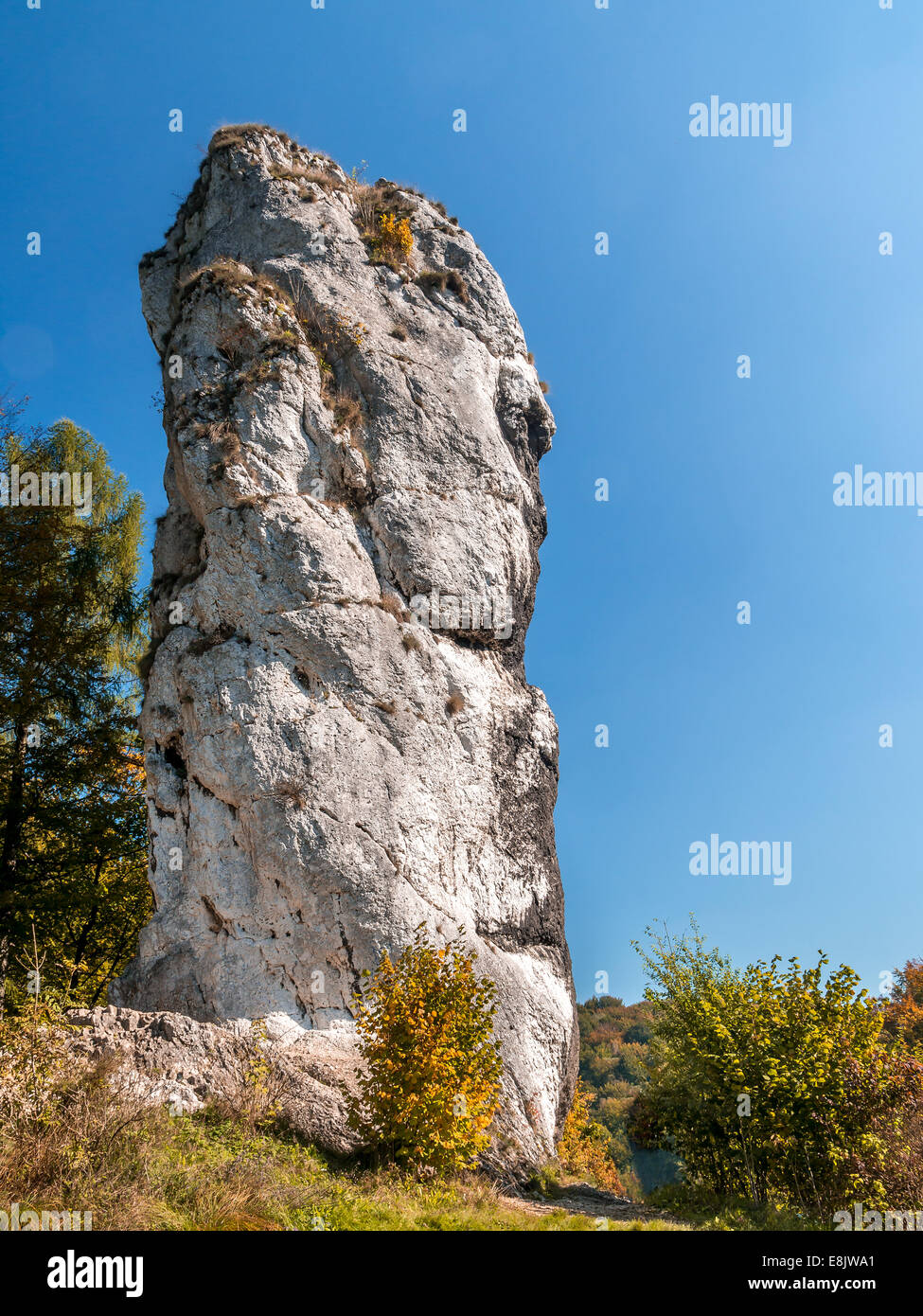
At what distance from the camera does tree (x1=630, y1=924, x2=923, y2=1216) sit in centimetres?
846

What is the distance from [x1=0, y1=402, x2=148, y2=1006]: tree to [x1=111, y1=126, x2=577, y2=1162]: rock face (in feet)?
17.8

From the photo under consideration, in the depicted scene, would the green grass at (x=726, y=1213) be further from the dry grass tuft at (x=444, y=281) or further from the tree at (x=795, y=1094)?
the dry grass tuft at (x=444, y=281)

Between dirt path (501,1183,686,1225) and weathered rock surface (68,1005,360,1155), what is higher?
weathered rock surface (68,1005,360,1155)

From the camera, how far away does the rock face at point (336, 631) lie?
11.2 m

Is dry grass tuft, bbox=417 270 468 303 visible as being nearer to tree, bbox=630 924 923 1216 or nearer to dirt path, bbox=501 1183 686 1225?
tree, bbox=630 924 923 1216

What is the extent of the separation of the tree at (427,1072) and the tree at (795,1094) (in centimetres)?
302

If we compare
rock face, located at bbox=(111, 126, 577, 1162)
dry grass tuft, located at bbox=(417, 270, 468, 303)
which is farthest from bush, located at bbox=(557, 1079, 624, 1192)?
dry grass tuft, located at bbox=(417, 270, 468, 303)

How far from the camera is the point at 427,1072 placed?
308 inches

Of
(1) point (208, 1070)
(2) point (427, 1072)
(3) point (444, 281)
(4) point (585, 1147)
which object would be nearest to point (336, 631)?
(1) point (208, 1070)

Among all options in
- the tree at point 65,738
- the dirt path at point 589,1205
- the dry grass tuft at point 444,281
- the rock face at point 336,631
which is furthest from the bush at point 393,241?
the dirt path at point 589,1205

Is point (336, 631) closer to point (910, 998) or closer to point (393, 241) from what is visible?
point (393, 241)

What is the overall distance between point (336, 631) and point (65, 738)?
9.42 m

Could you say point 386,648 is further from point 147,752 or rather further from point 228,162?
point 228,162
